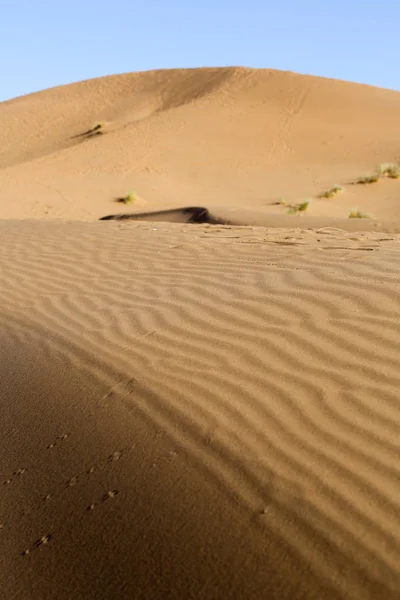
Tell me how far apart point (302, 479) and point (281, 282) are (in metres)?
2.59

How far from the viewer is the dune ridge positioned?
2598 millimetres

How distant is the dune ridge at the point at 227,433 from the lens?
8.52 feet

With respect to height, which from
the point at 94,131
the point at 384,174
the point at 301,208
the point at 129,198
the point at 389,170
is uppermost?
the point at 94,131

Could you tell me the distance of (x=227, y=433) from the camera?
327 cm

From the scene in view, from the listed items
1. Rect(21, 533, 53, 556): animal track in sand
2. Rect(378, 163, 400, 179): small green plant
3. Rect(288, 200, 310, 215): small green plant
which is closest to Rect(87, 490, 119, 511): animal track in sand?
Rect(21, 533, 53, 556): animal track in sand

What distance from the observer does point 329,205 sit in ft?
68.2

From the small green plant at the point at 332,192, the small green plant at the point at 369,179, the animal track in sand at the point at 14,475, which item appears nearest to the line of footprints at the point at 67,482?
the animal track in sand at the point at 14,475

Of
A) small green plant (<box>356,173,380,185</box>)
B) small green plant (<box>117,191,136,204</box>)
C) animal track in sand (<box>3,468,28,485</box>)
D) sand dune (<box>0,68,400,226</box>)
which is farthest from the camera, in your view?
small green plant (<box>356,173,380,185</box>)

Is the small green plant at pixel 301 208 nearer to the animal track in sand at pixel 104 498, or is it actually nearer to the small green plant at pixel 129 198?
the small green plant at pixel 129 198

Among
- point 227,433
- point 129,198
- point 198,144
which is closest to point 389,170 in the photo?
point 129,198

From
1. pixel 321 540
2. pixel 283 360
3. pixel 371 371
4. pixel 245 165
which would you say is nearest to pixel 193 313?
pixel 283 360

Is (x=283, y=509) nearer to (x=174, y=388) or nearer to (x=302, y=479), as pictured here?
(x=302, y=479)

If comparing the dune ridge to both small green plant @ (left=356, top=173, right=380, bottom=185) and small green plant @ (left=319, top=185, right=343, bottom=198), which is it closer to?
small green plant @ (left=319, top=185, right=343, bottom=198)

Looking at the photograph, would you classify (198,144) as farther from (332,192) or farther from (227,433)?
(227,433)
